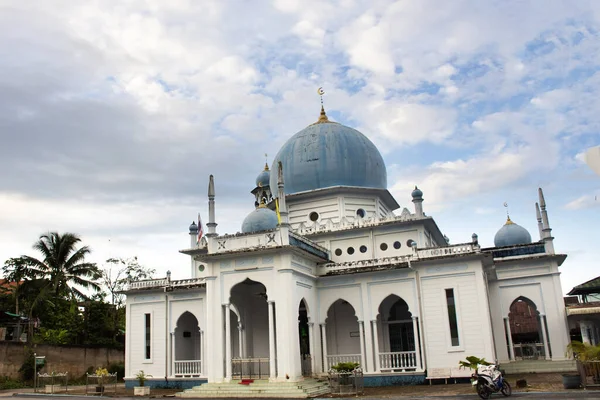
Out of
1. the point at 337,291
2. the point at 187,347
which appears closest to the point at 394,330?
the point at 337,291

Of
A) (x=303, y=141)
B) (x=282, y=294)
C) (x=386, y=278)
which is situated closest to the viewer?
(x=282, y=294)

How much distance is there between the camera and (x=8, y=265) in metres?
35.4

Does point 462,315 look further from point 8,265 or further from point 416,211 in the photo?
point 8,265

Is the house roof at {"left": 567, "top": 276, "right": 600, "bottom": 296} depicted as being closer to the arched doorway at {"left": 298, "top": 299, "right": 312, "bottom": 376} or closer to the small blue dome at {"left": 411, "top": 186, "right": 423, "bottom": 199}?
the small blue dome at {"left": 411, "top": 186, "right": 423, "bottom": 199}

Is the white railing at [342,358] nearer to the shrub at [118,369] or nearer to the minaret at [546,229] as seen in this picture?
the minaret at [546,229]

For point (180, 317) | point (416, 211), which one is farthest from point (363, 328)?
point (180, 317)

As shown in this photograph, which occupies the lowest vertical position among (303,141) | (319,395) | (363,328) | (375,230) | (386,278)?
(319,395)

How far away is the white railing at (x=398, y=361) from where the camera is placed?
76.6ft

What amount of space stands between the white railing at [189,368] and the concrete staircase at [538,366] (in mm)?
14464

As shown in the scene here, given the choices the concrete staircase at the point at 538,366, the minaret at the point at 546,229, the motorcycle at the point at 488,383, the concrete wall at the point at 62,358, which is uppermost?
the minaret at the point at 546,229

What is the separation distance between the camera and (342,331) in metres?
26.2

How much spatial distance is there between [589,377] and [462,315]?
6031 millimetres

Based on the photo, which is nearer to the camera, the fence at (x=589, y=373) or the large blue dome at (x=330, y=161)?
the fence at (x=589, y=373)

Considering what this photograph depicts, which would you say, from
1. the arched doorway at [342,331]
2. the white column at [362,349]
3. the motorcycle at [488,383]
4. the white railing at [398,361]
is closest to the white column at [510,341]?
the white railing at [398,361]
